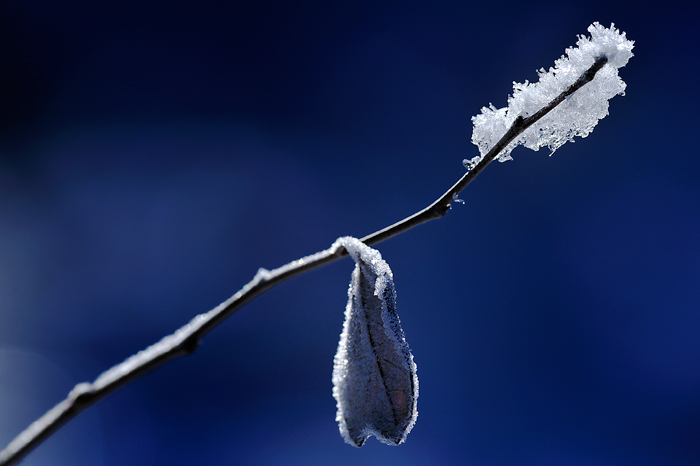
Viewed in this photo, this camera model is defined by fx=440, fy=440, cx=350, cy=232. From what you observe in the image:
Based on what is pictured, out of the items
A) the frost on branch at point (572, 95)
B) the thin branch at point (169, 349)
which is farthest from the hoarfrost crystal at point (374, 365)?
the frost on branch at point (572, 95)

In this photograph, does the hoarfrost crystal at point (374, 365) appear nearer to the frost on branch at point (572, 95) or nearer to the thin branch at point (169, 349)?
the thin branch at point (169, 349)

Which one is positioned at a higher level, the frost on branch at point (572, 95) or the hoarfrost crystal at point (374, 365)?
the frost on branch at point (572, 95)

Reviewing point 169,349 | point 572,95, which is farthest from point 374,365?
point 572,95

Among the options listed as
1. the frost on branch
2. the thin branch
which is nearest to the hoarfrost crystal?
the thin branch

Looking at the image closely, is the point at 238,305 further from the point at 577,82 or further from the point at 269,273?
the point at 577,82

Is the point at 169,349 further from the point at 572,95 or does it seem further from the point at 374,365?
the point at 572,95

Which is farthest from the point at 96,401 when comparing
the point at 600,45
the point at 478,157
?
the point at 600,45
